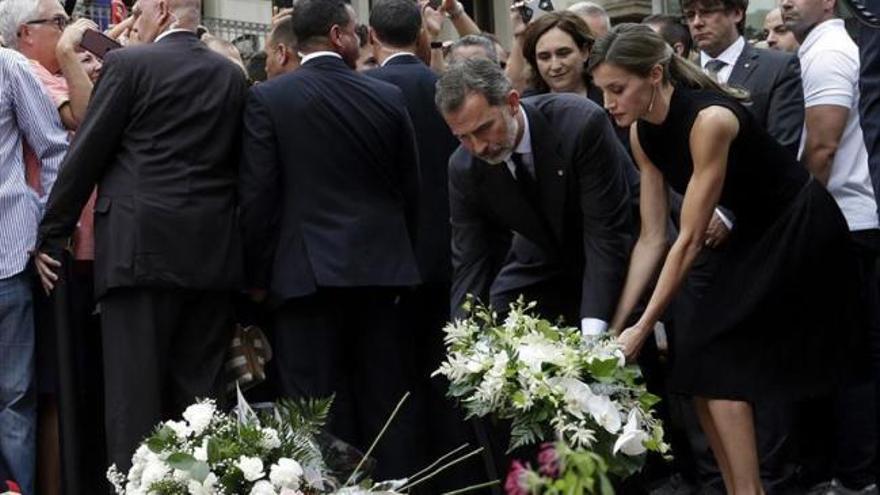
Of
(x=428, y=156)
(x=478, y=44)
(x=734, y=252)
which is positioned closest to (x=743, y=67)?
(x=478, y=44)

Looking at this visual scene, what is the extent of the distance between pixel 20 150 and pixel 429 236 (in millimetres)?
1983

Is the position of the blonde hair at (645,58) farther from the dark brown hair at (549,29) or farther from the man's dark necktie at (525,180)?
the dark brown hair at (549,29)

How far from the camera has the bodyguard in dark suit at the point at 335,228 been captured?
7.50m

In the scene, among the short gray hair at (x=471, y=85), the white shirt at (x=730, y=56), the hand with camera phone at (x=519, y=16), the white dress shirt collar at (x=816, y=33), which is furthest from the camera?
the hand with camera phone at (x=519, y=16)

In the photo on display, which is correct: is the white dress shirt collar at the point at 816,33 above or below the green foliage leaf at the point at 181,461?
above

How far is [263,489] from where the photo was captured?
16.6 ft

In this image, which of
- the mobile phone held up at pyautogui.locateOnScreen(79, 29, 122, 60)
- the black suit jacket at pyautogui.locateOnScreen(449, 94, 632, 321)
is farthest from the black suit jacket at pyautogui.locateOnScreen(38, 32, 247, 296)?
the black suit jacket at pyautogui.locateOnScreen(449, 94, 632, 321)

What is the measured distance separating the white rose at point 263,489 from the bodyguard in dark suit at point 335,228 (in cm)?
240

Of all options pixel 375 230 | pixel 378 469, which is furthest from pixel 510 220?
pixel 378 469

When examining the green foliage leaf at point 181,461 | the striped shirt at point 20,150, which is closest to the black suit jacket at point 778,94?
the striped shirt at point 20,150

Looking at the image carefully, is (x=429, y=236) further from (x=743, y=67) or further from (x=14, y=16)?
(x=14, y=16)

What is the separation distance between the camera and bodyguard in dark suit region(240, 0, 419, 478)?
24.6ft

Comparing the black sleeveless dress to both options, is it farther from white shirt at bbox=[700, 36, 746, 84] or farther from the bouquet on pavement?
the bouquet on pavement

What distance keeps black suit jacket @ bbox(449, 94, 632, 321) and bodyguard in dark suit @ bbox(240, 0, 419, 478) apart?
0.49 m
